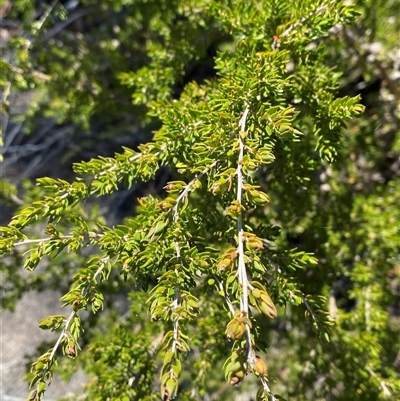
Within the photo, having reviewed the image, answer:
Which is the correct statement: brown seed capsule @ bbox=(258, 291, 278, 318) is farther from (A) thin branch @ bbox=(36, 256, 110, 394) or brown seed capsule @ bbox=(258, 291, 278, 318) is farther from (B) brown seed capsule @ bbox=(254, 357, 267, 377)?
(A) thin branch @ bbox=(36, 256, 110, 394)

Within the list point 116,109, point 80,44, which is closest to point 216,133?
point 116,109

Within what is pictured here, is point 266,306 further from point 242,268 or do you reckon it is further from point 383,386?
point 383,386

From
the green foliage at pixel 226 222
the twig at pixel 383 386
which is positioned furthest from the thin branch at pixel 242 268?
the twig at pixel 383 386

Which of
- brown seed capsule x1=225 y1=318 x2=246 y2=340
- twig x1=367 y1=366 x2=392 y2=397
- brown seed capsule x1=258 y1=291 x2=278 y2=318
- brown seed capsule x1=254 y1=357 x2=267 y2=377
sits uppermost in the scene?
brown seed capsule x1=258 y1=291 x2=278 y2=318

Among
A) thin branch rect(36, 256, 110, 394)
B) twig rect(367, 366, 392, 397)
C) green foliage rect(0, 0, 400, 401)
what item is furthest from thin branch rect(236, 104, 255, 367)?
twig rect(367, 366, 392, 397)

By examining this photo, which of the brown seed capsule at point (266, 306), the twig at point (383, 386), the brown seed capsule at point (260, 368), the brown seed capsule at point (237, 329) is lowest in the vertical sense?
the twig at point (383, 386)

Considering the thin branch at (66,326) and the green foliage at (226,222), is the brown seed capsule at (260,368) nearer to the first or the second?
the green foliage at (226,222)

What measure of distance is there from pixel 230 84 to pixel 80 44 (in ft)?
4.77

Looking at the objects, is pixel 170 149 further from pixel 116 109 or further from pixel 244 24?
pixel 116 109

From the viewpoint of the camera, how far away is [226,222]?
86 cm

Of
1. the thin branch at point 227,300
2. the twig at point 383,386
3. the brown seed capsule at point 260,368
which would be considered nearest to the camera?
the brown seed capsule at point 260,368

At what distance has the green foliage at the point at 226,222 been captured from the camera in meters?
0.69

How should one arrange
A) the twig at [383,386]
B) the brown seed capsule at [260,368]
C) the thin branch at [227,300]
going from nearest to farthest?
the brown seed capsule at [260,368] < the thin branch at [227,300] < the twig at [383,386]

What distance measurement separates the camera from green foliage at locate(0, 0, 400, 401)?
69 centimetres
